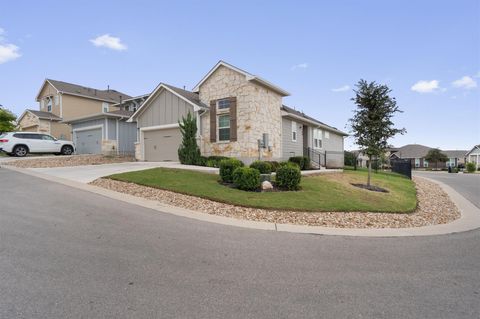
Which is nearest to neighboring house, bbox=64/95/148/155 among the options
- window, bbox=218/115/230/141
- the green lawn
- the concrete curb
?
window, bbox=218/115/230/141

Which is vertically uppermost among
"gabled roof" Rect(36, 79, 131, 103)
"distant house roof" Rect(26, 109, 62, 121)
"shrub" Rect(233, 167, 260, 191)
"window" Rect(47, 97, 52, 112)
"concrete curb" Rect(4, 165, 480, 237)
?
"gabled roof" Rect(36, 79, 131, 103)

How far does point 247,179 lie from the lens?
368 inches

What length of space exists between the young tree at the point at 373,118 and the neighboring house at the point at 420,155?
51.8m

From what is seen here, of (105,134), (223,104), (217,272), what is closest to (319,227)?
(217,272)

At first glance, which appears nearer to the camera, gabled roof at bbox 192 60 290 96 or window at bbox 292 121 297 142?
gabled roof at bbox 192 60 290 96

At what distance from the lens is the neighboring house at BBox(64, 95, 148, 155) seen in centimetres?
2128

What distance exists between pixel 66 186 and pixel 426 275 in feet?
35.6

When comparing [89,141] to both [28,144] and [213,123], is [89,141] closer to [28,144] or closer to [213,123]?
[28,144]

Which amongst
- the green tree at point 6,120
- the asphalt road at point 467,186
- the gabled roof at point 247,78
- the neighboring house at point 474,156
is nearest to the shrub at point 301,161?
the gabled roof at point 247,78

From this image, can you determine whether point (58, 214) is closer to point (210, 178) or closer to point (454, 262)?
point (210, 178)

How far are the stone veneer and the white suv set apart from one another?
42.5ft

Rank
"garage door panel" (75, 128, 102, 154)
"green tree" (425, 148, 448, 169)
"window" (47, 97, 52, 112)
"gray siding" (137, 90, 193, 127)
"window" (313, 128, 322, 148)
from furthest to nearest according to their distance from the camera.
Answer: "green tree" (425, 148, 448, 169) → "window" (47, 97, 52, 112) → "window" (313, 128, 322, 148) → "garage door panel" (75, 128, 102, 154) → "gray siding" (137, 90, 193, 127)

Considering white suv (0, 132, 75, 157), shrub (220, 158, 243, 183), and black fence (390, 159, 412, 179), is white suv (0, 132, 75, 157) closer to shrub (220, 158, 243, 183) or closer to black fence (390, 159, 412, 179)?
shrub (220, 158, 243, 183)

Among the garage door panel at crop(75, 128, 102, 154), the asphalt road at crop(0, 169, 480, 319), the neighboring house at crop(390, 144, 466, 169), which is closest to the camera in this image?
the asphalt road at crop(0, 169, 480, 319)
